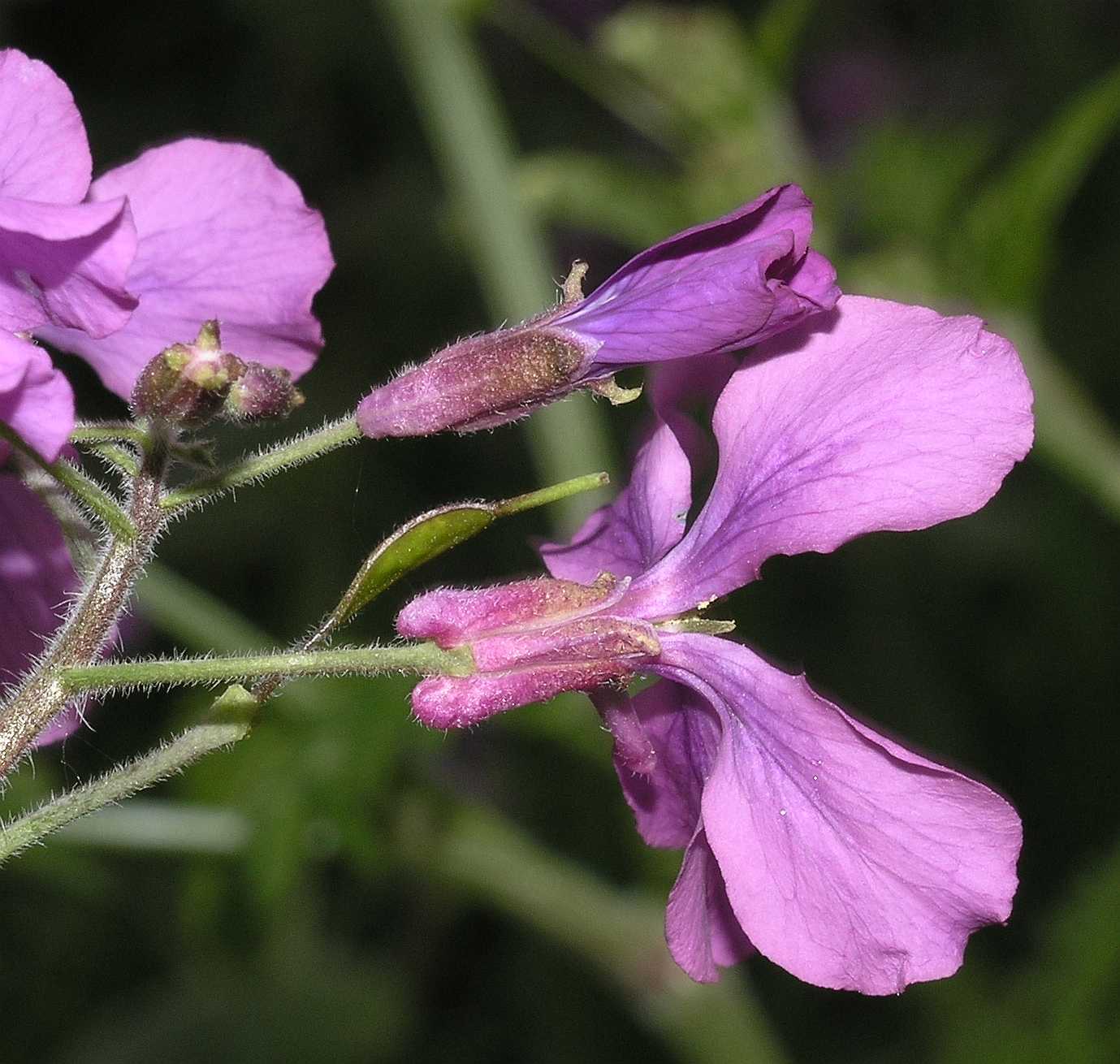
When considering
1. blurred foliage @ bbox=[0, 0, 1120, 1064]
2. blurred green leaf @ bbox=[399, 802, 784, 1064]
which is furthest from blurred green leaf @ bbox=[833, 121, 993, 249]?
blurred green leaf @ bbox=[399, 802, 784, 1064]

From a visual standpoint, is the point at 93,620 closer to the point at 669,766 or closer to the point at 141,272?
the point at 141,272

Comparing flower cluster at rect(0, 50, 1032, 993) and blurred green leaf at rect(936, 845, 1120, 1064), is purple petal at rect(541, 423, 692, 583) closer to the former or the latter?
flower cluster at rect(0, 50, 1032, 993)

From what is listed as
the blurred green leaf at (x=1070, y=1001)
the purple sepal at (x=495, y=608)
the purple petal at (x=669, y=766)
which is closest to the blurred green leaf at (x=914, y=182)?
the blurred green leaf at (x=1070, y=1001)

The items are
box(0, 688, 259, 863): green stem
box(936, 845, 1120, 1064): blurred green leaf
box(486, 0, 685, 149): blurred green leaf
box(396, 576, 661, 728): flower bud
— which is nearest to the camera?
box(0, 688, 259, 863): green stem

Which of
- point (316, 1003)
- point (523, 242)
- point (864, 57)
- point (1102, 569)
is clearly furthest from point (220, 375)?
point (864, 57)

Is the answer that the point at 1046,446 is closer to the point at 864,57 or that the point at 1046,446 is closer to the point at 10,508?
the point at 10,508

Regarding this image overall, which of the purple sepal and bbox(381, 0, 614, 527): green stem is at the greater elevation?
the purple sepal

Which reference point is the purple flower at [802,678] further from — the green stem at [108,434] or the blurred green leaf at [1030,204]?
the blurred green leaf at [1030,204]
